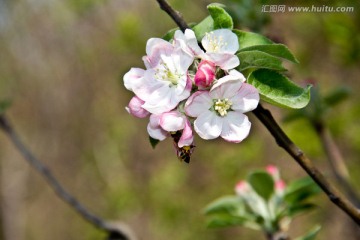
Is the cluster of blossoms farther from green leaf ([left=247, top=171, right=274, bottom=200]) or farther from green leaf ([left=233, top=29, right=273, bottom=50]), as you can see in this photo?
green leaf ([left=247, top=171, right=274, bottom=200])

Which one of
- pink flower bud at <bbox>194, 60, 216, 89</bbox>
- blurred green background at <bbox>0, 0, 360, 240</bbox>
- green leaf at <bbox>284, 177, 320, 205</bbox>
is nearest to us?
pink flower bud at <bbox>194, 60, 216, 89</bbox>

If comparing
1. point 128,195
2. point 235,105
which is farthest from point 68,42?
point 235,105

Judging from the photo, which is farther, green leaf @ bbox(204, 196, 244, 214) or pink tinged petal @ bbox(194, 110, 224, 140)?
green leaf @ bbox(204, 196, 244, 214)

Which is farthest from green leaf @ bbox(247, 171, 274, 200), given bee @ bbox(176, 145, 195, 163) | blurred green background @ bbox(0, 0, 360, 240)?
blurred green background @ bbox(0, 0, 360, 240)

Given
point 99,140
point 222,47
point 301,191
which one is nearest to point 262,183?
→ point 301,191

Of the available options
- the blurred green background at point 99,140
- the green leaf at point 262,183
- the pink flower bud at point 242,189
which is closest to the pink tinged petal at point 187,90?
the green leaf at point 262,183

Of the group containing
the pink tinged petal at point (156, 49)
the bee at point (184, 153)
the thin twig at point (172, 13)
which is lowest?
the bee at point (184, 153)

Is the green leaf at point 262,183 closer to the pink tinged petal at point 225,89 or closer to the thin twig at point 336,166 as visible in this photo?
the thin twig at point 336,166
